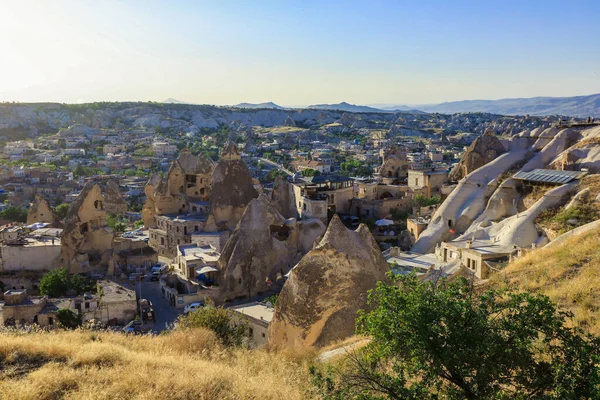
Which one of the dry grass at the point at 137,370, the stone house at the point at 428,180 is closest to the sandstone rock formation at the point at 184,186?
the stone house at the point at 428,180

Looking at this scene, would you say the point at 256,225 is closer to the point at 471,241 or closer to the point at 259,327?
the point at 259,327

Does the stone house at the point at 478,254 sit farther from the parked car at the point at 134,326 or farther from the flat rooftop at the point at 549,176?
the parked car at the point at 134,326

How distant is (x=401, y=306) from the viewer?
611 centimetres

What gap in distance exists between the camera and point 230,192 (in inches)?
1021

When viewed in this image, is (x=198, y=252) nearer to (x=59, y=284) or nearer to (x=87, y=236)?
(x=87, y=236)

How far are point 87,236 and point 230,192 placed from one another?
673cm

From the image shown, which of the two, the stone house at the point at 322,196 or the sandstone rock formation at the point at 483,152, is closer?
the stone house at the point at 322,196

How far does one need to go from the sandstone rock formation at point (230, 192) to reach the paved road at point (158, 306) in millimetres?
4231

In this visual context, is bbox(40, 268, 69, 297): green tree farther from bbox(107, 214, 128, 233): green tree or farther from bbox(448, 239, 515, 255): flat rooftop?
bbox(448, 239, 515, 255): flat rooftop

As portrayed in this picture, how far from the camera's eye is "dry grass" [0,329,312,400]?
6.93m

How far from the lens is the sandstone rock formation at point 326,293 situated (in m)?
11.4

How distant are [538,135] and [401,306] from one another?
89.2 ft

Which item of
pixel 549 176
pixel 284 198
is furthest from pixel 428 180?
pixel 284 198

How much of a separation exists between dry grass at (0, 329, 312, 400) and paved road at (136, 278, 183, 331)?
377 inches
